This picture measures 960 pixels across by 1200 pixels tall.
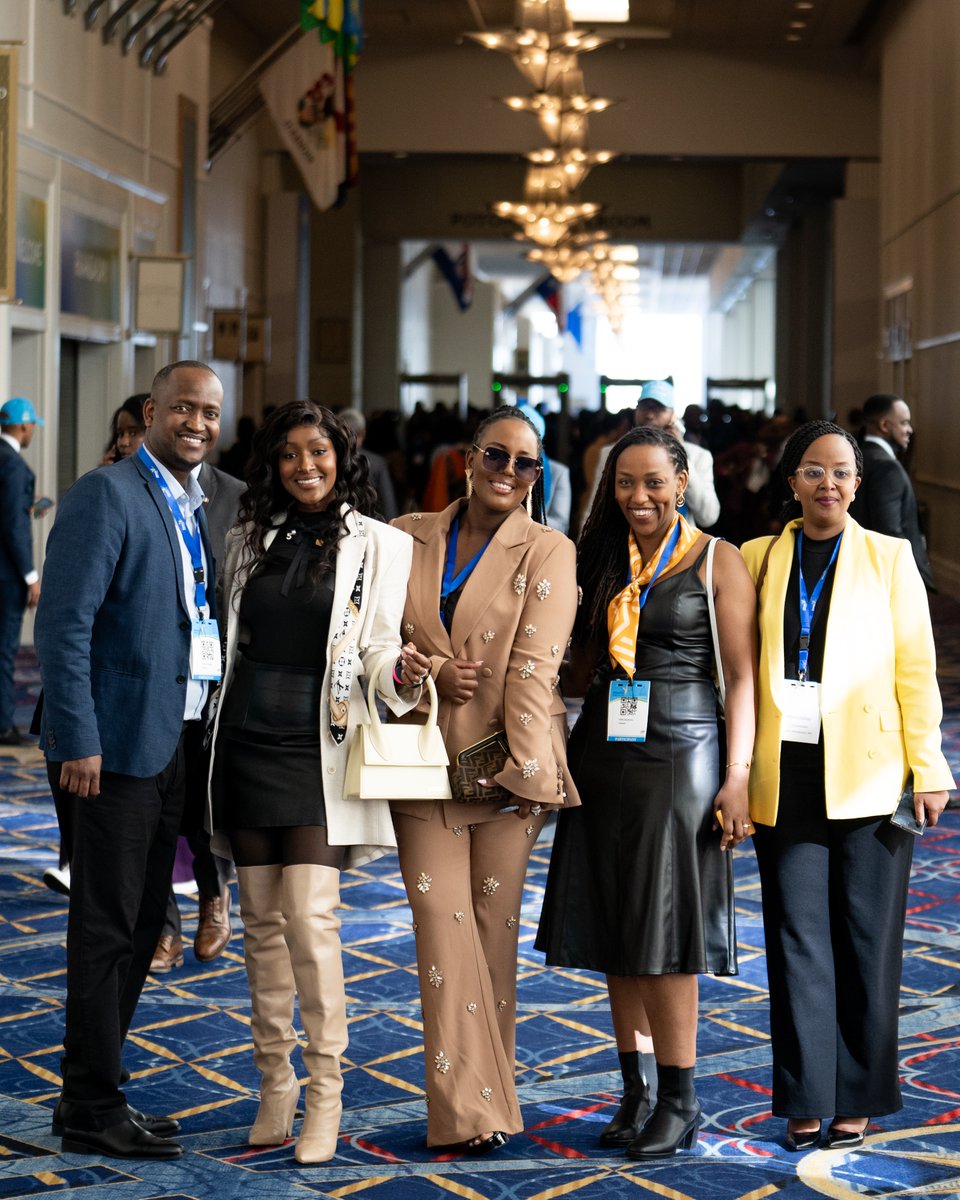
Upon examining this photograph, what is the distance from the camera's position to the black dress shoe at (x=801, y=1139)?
3.53m

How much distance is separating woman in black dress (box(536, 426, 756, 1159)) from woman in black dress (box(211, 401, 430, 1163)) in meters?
0.41

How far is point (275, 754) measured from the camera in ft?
11.1

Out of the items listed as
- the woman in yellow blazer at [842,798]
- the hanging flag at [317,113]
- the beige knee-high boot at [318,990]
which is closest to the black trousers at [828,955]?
the woman in yellow blazer at [842,798]

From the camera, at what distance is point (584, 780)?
3.50 metres

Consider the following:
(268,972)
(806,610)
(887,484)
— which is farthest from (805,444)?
(887,484)

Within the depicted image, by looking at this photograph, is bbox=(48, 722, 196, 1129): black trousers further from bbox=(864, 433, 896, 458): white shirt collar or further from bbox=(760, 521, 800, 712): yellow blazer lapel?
bbox=(864, 433, 896, 458): white shirt collar

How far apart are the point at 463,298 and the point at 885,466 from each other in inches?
1046

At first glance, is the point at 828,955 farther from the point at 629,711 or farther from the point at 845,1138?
the point at 629,711

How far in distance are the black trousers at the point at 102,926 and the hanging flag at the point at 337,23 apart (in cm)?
1261

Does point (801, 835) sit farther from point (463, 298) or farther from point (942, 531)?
point (463, 298)

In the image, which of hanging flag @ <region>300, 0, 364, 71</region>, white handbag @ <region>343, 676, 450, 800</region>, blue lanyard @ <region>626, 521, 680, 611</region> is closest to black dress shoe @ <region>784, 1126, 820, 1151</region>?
white handbag @ <region>343, 676, 450, 800</region>

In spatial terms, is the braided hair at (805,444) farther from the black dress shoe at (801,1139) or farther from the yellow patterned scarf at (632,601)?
the black dress shoe at (801,1139)

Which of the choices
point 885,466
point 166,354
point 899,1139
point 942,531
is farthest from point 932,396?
point 899,1139

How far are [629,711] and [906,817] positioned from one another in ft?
2.01
